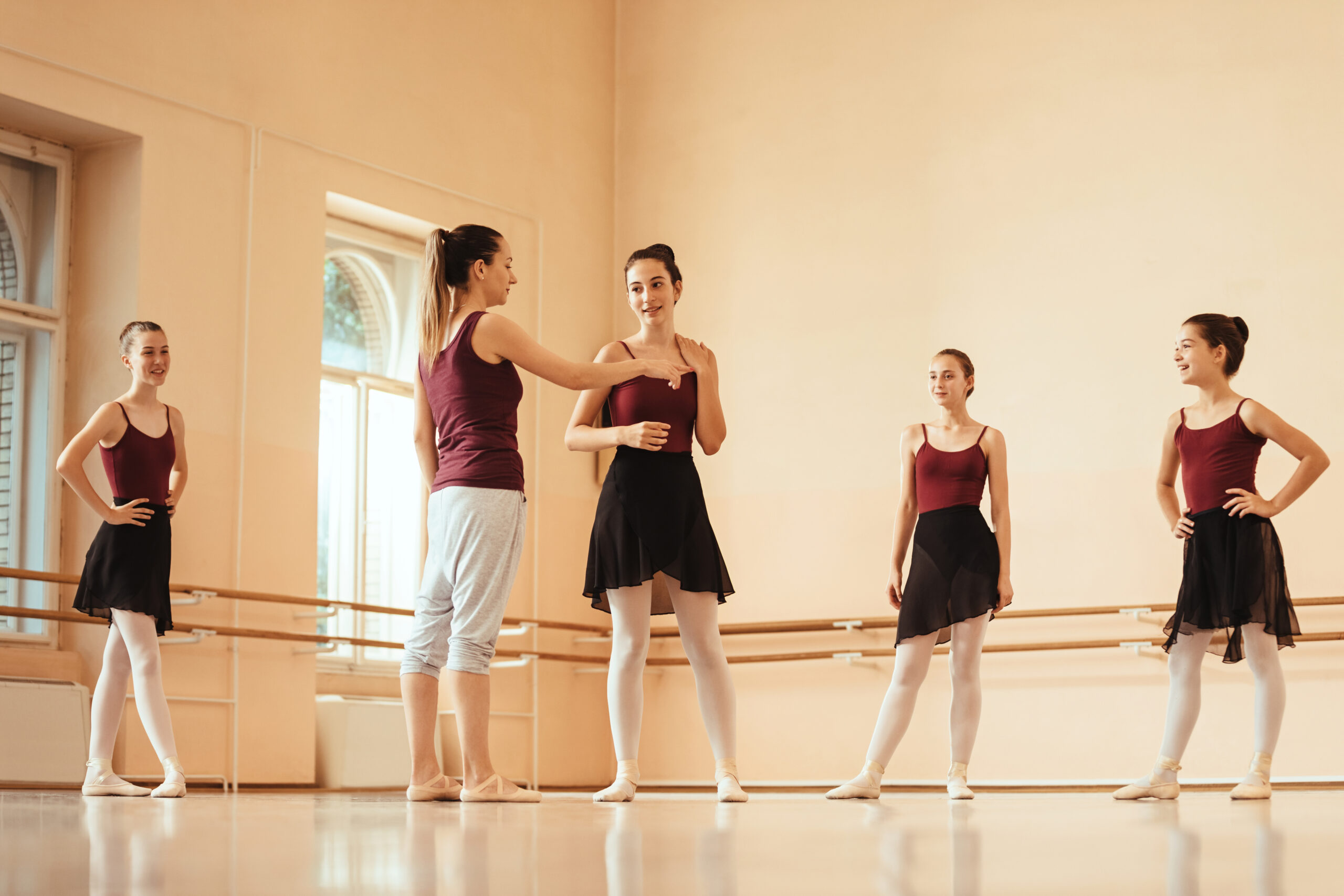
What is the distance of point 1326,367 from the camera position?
4.98 m

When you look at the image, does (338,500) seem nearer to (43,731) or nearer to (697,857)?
(43,731)

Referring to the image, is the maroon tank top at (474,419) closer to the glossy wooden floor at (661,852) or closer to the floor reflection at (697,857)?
the glossy wooden floor at (661,852)

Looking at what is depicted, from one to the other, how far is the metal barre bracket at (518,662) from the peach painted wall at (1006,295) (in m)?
0.68

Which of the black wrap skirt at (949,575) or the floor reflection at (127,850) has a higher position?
the black wrap skirt at (949,575)

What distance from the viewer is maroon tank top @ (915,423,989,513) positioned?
12.1 feet

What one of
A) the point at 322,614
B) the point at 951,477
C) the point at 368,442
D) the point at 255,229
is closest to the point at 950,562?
the point at 951,477

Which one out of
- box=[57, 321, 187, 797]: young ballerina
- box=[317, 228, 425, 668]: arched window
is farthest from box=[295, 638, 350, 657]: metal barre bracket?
box=[57, 321, 187, 797]: young ballerina

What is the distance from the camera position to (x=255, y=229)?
5.26 m

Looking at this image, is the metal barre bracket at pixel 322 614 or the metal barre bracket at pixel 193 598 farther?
the metal barre bracket at pixel 322 614

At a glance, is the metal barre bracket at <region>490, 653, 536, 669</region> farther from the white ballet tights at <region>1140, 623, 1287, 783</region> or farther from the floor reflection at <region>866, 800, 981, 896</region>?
the floor reflection at <region>866, 800, 981, 896</region>

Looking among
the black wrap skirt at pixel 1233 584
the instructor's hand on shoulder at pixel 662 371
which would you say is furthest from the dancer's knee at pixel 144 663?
the black wrap skirt at pixel 1233 584

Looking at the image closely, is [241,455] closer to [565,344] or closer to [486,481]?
[565,344]

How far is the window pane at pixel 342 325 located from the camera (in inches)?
236

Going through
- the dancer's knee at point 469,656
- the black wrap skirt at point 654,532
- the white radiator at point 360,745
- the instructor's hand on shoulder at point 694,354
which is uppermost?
the instructor's hand on shoulder at point 694,354
